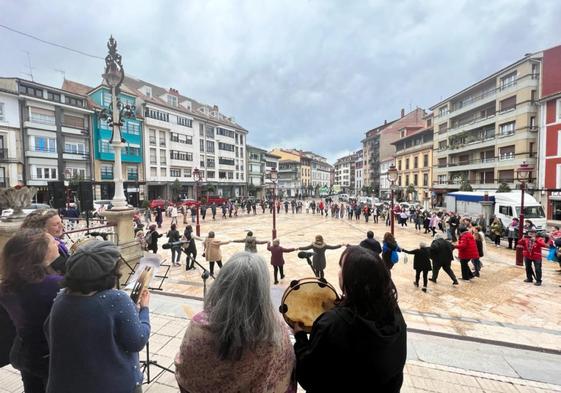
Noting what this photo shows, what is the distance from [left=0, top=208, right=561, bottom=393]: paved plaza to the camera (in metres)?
3.55

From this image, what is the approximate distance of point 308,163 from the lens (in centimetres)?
9775

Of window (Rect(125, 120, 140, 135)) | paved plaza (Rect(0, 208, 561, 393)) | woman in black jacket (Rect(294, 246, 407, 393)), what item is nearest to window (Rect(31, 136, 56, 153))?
window (Rect(125, 120, 140, 135))

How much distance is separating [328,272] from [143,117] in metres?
36.8

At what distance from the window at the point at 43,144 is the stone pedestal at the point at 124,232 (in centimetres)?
3124

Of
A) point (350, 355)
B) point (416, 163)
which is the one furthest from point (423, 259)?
point (416, 163)

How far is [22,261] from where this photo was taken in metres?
2.06

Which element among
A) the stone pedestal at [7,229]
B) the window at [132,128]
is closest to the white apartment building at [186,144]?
the window at [132,128]

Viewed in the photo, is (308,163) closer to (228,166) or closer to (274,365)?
(228,166)

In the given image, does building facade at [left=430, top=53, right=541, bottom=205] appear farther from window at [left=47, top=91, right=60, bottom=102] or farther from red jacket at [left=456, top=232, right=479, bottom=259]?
window at [left=47, top=91, right=60, bottom=102]

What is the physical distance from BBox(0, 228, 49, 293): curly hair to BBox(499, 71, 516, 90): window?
3941 centimetres

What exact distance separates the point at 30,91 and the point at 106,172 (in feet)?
35.1

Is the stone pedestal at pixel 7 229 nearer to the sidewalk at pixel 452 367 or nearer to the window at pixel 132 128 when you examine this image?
the sidewalk at pixel 452 367

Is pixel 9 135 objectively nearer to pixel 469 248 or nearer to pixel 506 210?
pixel 469 248

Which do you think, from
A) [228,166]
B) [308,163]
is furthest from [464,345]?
[308,163]
